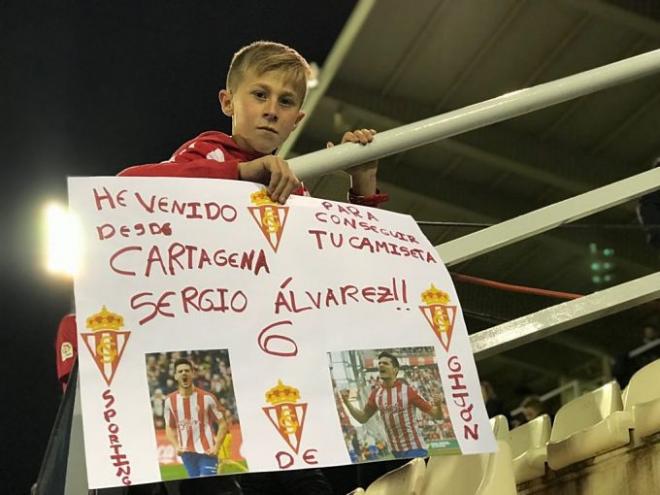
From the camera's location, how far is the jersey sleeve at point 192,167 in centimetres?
168

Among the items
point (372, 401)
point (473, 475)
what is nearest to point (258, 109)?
point (372, 401)

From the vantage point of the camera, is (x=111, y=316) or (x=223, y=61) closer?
(x=111, y=316)

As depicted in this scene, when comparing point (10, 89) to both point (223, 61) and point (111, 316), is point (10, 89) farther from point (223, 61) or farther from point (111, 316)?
point (111, 316)

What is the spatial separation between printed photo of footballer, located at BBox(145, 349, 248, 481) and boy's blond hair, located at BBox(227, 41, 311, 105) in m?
0.56

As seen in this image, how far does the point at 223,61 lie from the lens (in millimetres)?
9617

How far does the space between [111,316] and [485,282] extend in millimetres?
1187

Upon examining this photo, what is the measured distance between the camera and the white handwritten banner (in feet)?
4.51

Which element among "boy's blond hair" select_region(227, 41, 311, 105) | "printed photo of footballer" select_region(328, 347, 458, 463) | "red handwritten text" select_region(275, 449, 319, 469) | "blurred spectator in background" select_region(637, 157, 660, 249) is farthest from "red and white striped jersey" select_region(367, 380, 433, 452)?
"blurred spectator in background" select_region(637, 157, 660, 249)

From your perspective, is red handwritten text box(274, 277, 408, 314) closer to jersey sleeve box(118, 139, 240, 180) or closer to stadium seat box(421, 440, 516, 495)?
jersey sleeve box(118, 139, 240, 180)

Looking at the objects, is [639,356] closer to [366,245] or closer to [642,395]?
[642,395]

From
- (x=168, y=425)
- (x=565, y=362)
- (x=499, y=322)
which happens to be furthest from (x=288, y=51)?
(x=565, y=362)

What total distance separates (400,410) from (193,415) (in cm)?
28

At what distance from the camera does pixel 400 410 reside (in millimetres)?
1484

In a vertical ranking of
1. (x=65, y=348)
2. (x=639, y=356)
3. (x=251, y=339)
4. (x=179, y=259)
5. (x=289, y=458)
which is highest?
(x=639, y=356)
